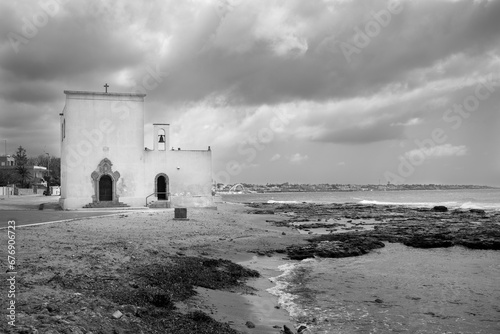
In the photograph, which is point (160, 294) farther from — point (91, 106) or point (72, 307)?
point (91, 106)

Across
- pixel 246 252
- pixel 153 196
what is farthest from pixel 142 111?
pixel 246 252

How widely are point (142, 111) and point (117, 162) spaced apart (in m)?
4.19

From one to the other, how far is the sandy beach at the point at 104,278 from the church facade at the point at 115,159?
1404cm

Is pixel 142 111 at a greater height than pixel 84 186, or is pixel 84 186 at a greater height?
pixel 142 111

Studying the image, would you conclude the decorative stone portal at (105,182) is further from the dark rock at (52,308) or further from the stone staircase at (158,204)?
A: the dark rock at (52,308)

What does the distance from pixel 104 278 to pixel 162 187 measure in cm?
2410

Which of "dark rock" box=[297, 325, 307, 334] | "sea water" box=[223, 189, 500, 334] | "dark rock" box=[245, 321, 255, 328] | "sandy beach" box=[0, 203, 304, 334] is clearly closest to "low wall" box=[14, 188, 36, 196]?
"sandy beach" box=[0, 203, 304, 334]

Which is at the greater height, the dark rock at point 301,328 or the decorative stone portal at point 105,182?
the decorative stone portal at point 105,182

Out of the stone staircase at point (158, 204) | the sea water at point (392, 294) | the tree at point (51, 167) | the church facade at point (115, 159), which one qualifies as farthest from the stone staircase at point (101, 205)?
the tree at point (51, 167)

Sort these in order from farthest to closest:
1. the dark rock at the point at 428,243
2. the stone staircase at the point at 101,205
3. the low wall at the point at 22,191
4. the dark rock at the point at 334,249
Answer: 1. the low wall at the point at 22,191
2. the stone staircase at the point at 101,205
3. the dark rock at the point at 428,243
4. the dark rock at the point at 334,249

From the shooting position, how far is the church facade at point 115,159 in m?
28.9

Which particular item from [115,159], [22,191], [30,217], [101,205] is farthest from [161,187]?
[22,191]

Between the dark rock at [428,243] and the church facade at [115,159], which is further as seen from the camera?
the church facade at [115,159]

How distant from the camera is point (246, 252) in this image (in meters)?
14.5
